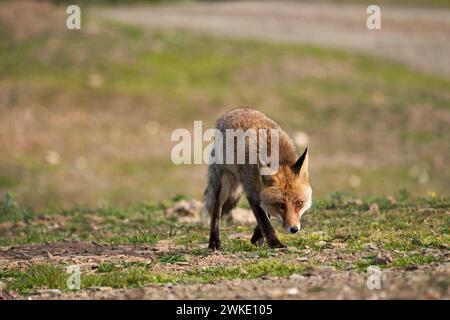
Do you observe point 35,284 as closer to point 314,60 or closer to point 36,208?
point 36,208

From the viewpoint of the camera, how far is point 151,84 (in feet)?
91.2

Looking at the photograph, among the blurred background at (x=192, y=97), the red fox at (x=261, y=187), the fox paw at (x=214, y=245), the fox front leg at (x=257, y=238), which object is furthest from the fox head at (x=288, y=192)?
the blurred background at (x=192, y=97)

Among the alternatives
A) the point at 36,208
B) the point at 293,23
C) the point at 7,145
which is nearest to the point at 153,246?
the point at 36,208

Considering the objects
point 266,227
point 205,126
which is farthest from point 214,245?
point 205,126

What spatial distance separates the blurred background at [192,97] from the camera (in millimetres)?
22219

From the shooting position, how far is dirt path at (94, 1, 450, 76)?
32.2 meters

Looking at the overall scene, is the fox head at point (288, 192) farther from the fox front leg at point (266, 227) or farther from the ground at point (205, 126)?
the ground at point (205, 126)

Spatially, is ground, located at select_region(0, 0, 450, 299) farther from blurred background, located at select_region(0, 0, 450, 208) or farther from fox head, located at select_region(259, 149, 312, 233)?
fox head, located at select_region(259, 149, 312, 233)

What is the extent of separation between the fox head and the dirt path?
20.8 metres

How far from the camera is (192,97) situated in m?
26.7

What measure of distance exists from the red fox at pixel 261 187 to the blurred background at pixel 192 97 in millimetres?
7484

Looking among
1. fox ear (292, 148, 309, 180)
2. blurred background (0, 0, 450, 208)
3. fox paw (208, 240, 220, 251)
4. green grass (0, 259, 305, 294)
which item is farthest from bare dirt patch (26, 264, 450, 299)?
blurred background (0, 0, 450, 208)

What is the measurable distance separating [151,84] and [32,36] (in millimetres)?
5296

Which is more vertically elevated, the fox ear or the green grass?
the fox ear
